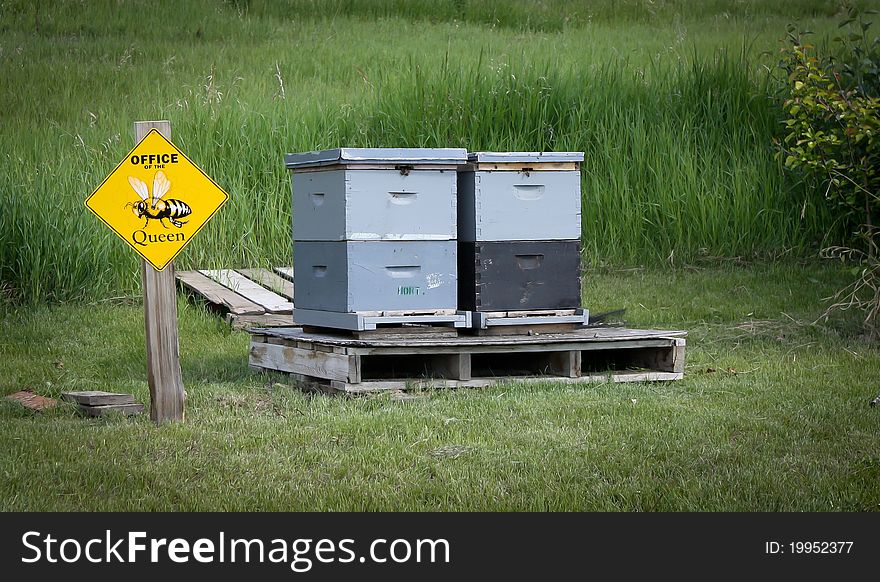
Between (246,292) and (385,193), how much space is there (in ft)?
11.9

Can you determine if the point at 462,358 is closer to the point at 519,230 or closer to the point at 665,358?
the point at 519,230

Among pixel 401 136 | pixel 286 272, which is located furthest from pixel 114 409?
pixel 401 136

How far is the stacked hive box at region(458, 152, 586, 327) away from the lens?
22.9 feet

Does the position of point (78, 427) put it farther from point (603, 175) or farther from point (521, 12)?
point (521, 12)

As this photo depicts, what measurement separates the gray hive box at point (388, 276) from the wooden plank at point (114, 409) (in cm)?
134

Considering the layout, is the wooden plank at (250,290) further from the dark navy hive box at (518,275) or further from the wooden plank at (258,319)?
the dark navy hive box at (518,275)

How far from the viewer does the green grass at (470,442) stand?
4.65 m

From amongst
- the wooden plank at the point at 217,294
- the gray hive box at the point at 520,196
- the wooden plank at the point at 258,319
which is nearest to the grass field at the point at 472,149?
the wooden plank at the point at 258,319

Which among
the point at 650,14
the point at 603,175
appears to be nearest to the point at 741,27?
the point at 650,14

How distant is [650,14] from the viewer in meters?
22.0

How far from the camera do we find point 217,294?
9.88 m

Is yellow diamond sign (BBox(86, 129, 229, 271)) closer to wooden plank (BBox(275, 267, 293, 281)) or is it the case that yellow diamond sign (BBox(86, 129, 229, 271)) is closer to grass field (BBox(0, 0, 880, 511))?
grass field (BBox(0, 0, 880, 511))

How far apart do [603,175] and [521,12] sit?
10174 millimetres

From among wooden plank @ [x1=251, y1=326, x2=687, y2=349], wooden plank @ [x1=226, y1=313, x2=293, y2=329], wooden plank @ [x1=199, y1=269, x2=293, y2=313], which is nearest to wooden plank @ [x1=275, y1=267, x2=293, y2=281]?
wooden plank @ [x1=199, y1=269, x2=293, y2=313]
